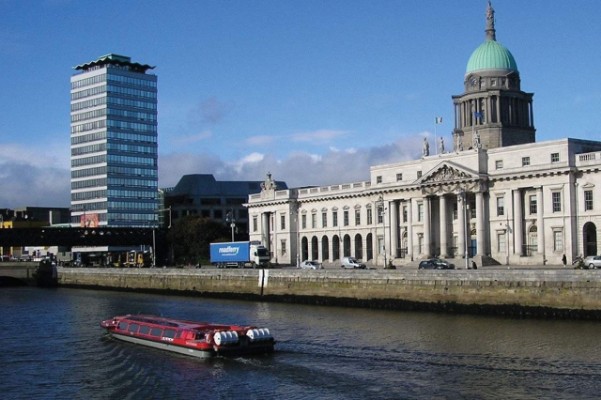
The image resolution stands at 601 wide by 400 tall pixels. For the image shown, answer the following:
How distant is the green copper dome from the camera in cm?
13175

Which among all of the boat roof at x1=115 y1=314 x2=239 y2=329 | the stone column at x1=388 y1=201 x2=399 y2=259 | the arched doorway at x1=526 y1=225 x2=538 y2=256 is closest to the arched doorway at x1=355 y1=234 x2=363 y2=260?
the stone column at x1=388 y1=201 x2=399 y2=259

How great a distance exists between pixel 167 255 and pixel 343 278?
291 feet

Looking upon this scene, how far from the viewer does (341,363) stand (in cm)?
4669

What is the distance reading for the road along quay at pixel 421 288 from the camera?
64.2m

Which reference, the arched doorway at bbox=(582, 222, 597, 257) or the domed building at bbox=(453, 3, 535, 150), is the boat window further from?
the domed building at bbox=(453, 3, 535, 150)

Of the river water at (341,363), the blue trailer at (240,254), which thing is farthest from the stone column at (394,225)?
the river water at (341,363)

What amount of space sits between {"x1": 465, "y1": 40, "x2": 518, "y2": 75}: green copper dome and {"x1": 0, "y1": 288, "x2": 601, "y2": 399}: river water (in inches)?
2734

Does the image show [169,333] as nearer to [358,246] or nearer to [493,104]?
[358,246]

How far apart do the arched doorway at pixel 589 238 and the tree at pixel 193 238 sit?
234 feet

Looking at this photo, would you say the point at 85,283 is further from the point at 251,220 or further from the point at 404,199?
the point at 404,199

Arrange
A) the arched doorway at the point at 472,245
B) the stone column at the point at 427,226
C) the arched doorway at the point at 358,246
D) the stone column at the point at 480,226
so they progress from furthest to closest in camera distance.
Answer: the arched doorway at the point at 358,246, the stone column at the point at 427,226, the arched doorway at the point at 472,245, the stone column at the point at 480,226

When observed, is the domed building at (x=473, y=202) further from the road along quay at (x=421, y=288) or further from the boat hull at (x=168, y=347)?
the boat hull at (x=168, y=347)

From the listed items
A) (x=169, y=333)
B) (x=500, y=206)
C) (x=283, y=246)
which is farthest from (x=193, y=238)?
(x=169, y=333)

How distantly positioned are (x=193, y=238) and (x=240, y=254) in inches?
1388
